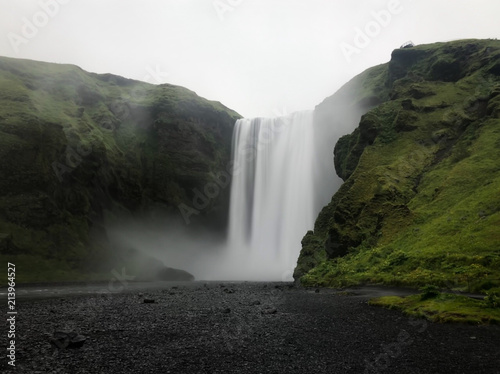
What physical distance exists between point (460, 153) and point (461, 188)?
1187 cm

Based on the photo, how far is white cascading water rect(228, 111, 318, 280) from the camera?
87000 mm

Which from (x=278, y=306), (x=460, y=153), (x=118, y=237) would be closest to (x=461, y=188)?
(x=460, y=153)

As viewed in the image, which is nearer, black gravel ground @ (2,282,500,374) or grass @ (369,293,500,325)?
black gravel ground @ (2,282,500,374)

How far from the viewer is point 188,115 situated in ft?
379

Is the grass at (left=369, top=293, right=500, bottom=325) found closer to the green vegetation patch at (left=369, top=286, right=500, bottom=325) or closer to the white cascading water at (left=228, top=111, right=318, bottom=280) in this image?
the green vegetation patch at (left=369, top=286, right=500, bottom=325)

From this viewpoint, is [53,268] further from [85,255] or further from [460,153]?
[460,153]

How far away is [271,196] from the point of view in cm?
9575

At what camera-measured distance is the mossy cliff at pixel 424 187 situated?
106ft

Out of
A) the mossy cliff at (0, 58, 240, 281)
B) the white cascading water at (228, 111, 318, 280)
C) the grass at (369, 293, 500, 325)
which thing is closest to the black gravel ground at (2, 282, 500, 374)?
the grass at (369, 293, 500, 325)

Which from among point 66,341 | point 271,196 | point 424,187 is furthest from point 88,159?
point 66,341

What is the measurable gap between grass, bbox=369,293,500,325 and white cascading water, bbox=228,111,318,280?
55.7 metres

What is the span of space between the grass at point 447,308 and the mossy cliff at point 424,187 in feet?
14.7

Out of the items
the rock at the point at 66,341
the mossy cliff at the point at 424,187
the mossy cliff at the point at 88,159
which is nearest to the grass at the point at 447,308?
the mossy cliff at the point at 424,187

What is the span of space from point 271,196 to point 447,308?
7666cm
